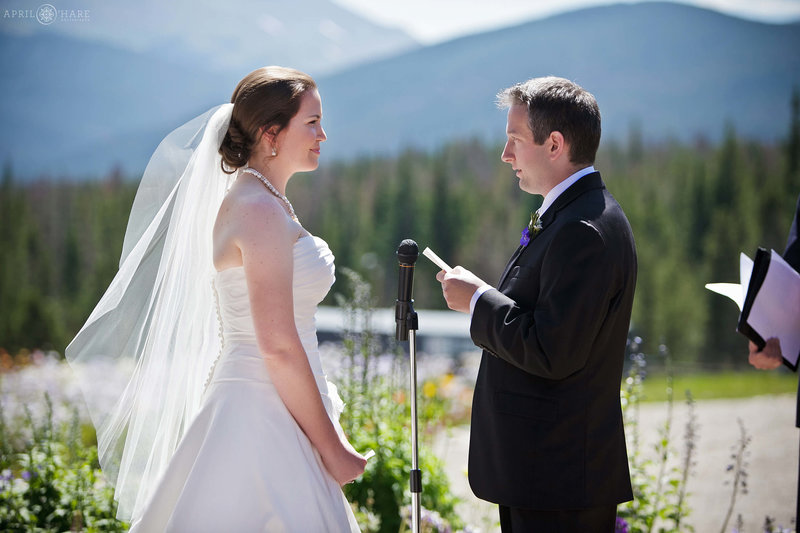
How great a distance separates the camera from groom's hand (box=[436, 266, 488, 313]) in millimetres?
2615

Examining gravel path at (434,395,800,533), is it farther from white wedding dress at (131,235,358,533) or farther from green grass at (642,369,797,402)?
green grass at (642,369,797,402)

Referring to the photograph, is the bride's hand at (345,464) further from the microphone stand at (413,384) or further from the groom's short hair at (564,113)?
the groom's short hair at (564,113)

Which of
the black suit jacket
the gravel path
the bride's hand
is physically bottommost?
the gravel path

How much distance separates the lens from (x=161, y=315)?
9.66ft

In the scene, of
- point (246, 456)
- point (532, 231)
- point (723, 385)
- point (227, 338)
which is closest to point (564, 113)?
point (532, 231)

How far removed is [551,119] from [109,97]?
3767 cm

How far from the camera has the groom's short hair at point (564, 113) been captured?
256 cm

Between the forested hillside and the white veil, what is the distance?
47.9 feet

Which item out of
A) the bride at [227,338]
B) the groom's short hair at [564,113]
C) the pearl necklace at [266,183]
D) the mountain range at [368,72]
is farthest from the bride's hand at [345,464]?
the mountain range at [368,72]

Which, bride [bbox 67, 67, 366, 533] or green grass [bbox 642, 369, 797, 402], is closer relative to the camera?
bride [bbox 67, 67, 366, 533]

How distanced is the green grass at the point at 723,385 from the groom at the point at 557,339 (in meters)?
10.1

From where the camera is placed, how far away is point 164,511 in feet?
8.30

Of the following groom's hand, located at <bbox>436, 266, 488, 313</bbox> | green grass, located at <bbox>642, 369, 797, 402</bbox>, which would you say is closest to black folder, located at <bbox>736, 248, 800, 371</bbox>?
groom's hand, located at <bbox>436, 266, 488, 313</bbox>

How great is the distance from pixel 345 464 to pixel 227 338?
0.61 meters
